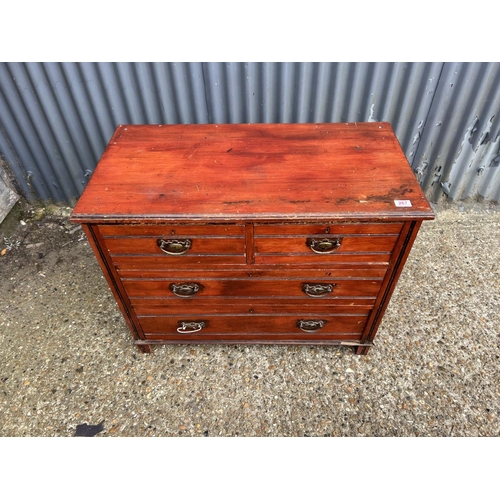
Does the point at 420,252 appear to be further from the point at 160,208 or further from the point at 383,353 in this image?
the point at 160,208

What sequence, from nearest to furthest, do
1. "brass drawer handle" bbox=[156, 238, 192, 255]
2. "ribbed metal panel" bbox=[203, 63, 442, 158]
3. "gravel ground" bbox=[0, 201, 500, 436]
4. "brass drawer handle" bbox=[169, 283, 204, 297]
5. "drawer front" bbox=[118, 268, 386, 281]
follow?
"brass drawer handle" bbox=[156, 238, 192, 255]
"drawer front" bbox=[118, 268, 386, 281]
"brass drawer handle" bbox=[169, 283, 204, 297]
"gravel ground" bbox=[0, 201, 500, 436]
"ribbed metal panel" bbox=[203, 63, 442, 158]

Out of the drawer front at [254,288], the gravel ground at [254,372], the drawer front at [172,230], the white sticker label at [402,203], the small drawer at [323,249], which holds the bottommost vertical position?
the gravel ground at [254,372]

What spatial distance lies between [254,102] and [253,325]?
5.61 ft

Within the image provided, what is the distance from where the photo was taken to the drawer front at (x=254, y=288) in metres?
2.08

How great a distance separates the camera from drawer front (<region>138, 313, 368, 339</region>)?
2309 mm

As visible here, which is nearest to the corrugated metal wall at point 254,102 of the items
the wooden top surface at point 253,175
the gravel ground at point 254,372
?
the wooden top surface at point 253,175

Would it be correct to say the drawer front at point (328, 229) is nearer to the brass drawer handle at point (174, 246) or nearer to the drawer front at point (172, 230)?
the drawer front at point (172, 230)

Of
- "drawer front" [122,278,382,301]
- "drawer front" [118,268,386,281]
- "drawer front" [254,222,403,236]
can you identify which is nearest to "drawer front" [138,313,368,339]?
"drawer front" [122,278,382,301]

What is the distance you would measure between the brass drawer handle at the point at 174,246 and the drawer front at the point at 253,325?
0.54 m

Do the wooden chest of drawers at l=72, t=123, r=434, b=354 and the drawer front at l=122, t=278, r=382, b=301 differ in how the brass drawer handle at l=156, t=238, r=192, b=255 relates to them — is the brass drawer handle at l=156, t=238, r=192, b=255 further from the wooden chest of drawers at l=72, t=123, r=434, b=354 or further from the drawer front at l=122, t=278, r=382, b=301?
the drawer front at l=122, t=278, r=382, b=301

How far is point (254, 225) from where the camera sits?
181 centimetres

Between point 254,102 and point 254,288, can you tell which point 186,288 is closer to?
point 254,288

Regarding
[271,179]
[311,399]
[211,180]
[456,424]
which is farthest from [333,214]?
[456,424]

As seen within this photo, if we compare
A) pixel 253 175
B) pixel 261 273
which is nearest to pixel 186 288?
pixel 261 273
